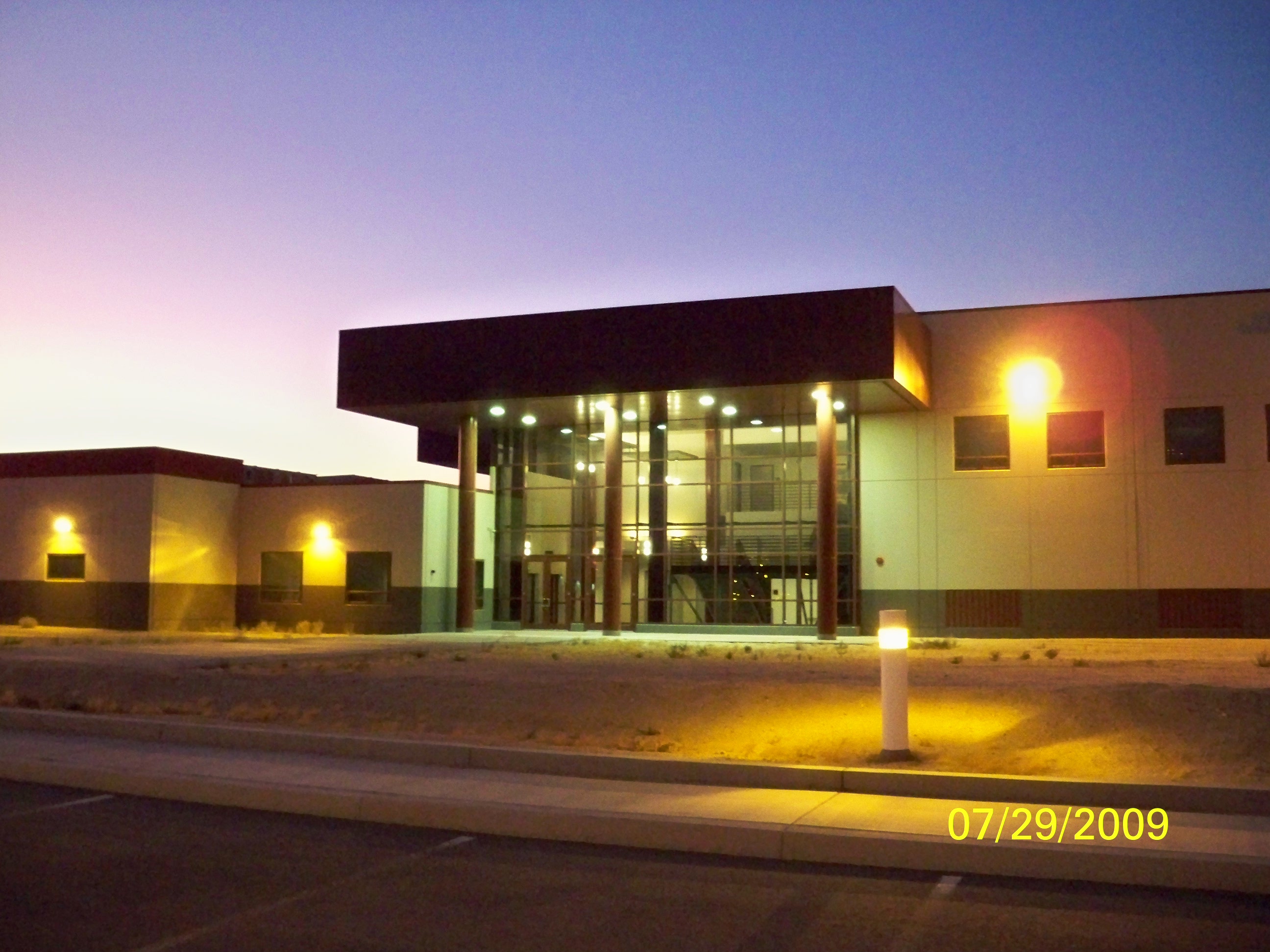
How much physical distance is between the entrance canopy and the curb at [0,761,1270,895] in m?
25.0

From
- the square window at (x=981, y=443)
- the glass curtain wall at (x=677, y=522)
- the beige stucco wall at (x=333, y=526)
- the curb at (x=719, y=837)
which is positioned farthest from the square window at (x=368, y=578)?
the curb at (x=719, y=837)

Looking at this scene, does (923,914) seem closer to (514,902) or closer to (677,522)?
(514,902)

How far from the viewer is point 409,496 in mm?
40812

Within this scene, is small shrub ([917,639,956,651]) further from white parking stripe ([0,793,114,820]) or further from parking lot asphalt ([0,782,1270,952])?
parking lot asphalt ([0,782,1270,952])

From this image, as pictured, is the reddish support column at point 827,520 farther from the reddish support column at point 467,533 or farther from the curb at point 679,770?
the curb at point 679,770

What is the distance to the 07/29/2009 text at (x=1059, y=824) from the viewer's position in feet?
29.5

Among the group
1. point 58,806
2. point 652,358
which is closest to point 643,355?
point 652,358

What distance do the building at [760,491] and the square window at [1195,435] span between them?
2.3 inches

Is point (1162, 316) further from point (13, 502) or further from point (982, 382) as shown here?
point (13, 502)

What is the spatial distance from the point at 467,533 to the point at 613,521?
509cm

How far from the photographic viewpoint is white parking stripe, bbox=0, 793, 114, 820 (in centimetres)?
1061

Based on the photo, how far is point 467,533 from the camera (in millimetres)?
41219

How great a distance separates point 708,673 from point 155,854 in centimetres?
1311

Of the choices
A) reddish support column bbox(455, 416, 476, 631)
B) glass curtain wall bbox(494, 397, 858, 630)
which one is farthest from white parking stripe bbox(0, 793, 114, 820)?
reddish support column bbox(455, 416, 476, 631)
